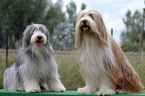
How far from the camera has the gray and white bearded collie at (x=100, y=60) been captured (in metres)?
3.08

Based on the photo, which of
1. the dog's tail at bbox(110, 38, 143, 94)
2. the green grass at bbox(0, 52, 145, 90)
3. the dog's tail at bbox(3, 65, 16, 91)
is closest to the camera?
the dog's tail at bbox(110, 38, 143, 94)

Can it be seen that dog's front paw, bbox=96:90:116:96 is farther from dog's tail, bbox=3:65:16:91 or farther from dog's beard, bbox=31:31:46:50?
dog's tail, bbox=3:65:16:91

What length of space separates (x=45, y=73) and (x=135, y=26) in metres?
27.6

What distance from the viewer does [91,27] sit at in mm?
2949

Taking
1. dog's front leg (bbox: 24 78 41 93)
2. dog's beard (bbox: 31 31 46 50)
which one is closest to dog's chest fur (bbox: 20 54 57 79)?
dog's front leg (bbox: 24 78 41 93)

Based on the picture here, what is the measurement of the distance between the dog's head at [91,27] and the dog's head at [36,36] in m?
0.67

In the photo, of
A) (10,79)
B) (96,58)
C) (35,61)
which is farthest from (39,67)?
(96,58)

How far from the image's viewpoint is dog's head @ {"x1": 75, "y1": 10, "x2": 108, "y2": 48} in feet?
9.72

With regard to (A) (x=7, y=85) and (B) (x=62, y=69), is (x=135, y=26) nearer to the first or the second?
(B) (x=62, y=69)

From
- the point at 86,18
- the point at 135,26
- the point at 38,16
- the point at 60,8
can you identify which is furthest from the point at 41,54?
the point at 135,26

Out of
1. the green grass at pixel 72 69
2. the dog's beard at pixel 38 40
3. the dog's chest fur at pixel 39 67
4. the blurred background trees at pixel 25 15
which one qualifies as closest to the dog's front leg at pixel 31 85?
the dog's chest fur at pixel 39 67

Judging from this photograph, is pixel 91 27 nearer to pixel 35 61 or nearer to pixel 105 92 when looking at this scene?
pixel 105 92

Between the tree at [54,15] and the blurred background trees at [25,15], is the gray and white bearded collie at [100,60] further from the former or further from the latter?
the tree at [54,15]

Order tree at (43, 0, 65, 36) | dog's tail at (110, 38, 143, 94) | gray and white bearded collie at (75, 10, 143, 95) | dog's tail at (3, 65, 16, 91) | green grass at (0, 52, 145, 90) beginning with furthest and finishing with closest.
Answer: tree at (43, 0, 65, 36), green grass at (0, 52, 145, 90), dog's tail at (3, 65, 16, 91), dog's tail at (110, 38, 143, 94), gray and white bearded collie at (75, 10, 143, 95)
